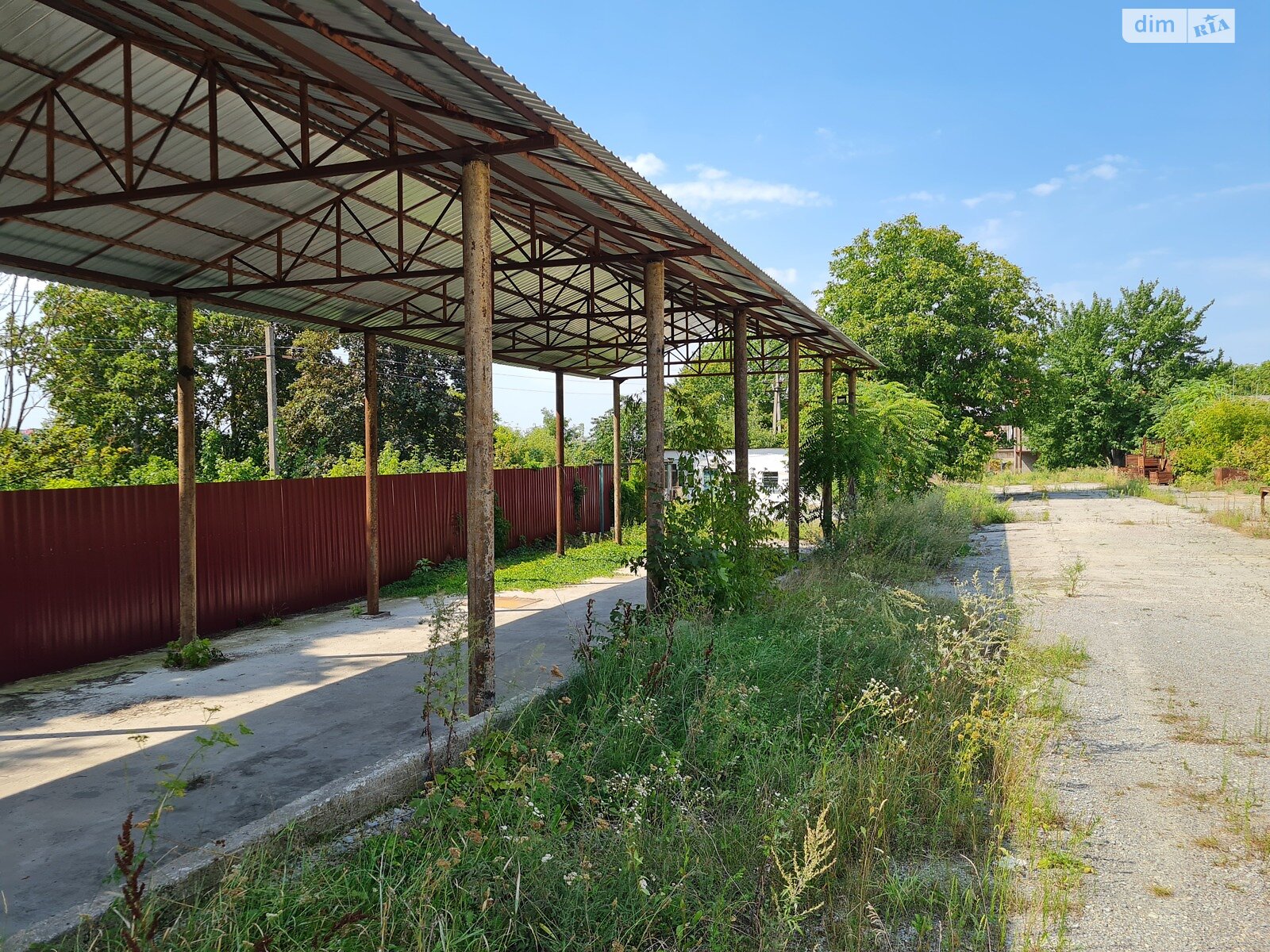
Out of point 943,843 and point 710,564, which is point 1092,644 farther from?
point 943,843

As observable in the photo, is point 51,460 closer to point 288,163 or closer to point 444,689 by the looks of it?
point 288,163

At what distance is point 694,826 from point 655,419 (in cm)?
454

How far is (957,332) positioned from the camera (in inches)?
1168

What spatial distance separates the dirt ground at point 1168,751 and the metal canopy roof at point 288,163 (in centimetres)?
531

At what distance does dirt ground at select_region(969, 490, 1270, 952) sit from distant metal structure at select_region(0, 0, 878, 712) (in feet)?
12.5

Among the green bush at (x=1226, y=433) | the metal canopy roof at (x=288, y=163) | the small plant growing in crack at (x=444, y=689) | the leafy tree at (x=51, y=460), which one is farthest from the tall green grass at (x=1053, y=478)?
the small plant growing in crack at (x=444, y=689)

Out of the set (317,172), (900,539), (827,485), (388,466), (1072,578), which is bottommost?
(1072,578)

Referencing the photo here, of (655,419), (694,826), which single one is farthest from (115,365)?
(694,826)

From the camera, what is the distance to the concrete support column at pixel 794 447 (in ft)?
44.2

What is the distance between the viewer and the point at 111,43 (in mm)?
5691

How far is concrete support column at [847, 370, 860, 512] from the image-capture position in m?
16.7

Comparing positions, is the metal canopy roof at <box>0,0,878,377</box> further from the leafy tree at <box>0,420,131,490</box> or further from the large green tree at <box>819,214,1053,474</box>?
the large green tree at <box>819,214,1053,474</box>

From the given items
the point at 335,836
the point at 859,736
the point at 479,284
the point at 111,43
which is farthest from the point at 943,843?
the point at 111,43

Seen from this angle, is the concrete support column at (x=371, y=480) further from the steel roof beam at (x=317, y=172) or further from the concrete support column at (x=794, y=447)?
the concrete support column at (x=794, y=447)
